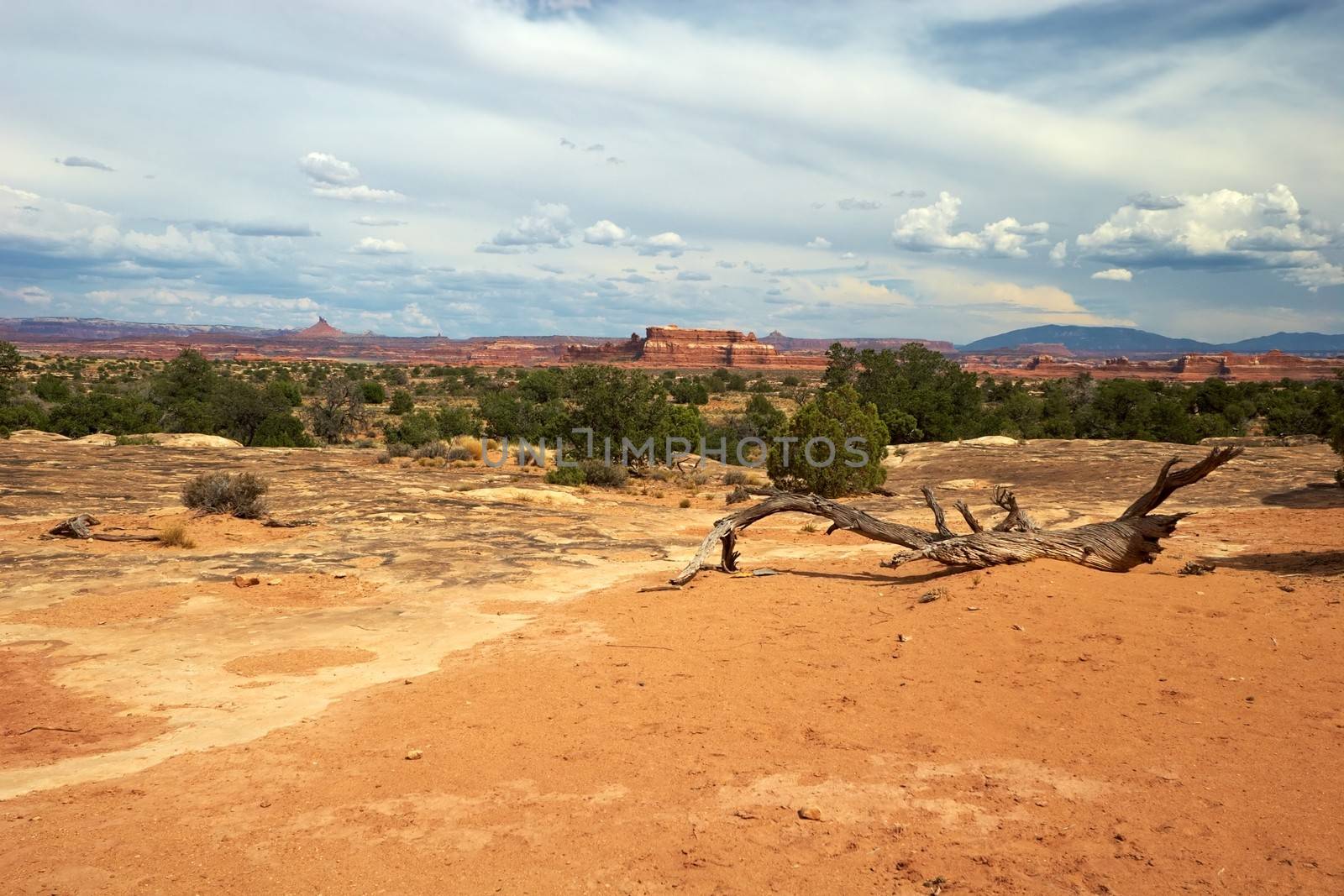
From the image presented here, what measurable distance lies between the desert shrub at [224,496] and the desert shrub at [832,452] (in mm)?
13206

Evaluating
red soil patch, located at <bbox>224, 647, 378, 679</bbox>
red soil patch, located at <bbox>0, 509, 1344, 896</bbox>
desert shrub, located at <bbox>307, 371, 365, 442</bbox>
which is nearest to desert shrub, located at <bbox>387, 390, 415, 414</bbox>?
desert shrub, located at <bbox>307, 371, 365, 442</bbox>

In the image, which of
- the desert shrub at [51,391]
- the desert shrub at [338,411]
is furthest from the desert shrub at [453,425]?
the desert shrub at [51,391]

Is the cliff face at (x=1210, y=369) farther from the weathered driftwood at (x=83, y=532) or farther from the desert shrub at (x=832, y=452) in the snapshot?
the weathered driftwood at (x=83, y=532)

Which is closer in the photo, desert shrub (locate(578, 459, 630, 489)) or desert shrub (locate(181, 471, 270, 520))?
desert shrub (locate(181, 471, 270, 520))

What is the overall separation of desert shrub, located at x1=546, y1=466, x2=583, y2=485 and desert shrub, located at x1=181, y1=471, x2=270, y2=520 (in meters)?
9.75

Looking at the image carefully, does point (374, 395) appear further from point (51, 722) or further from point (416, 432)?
point (51, 722)

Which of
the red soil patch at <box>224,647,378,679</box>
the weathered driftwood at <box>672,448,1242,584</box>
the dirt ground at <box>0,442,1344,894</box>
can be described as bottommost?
the red soil patch at <box>224,647,378,679</box>

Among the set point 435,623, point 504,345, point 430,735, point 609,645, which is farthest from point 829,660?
point 504,345

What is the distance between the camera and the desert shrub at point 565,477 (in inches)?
939

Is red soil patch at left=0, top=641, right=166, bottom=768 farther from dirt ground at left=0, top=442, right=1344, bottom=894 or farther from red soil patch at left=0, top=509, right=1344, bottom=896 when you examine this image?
red soil patch at left=0, top=509, right=1344, bottom=896

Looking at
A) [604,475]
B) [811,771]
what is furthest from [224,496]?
[811,771]

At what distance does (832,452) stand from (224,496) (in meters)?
14.2

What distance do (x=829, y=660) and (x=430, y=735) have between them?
10.8 ft

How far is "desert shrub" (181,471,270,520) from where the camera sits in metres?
14.7
